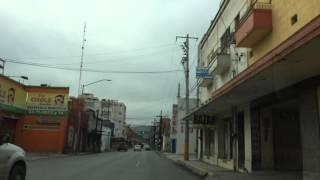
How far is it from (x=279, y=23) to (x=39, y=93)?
42366 millimetres

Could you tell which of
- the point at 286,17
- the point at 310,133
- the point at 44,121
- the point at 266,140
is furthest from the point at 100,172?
the point at 44,121

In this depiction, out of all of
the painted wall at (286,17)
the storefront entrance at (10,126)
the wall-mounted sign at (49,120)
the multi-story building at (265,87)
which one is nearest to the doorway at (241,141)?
the multi-story building at (265,87)

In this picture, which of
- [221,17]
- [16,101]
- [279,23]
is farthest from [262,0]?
[16,101]

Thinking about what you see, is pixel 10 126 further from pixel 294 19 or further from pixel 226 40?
pixel 294 19

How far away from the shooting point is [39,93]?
58.1 m

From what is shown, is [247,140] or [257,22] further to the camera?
[247,140]

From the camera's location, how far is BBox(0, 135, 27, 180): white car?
1193cm

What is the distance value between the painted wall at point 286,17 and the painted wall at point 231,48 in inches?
157

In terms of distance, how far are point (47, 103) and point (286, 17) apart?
141ft

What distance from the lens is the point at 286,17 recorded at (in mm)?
19250

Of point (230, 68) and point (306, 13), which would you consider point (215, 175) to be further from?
point (306, 13)

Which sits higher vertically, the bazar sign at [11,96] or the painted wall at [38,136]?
the bazar sign at [11,96]

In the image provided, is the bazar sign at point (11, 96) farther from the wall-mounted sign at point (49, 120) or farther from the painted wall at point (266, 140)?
the painted wall at point (266, 140)

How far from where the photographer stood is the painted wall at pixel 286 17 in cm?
1702
